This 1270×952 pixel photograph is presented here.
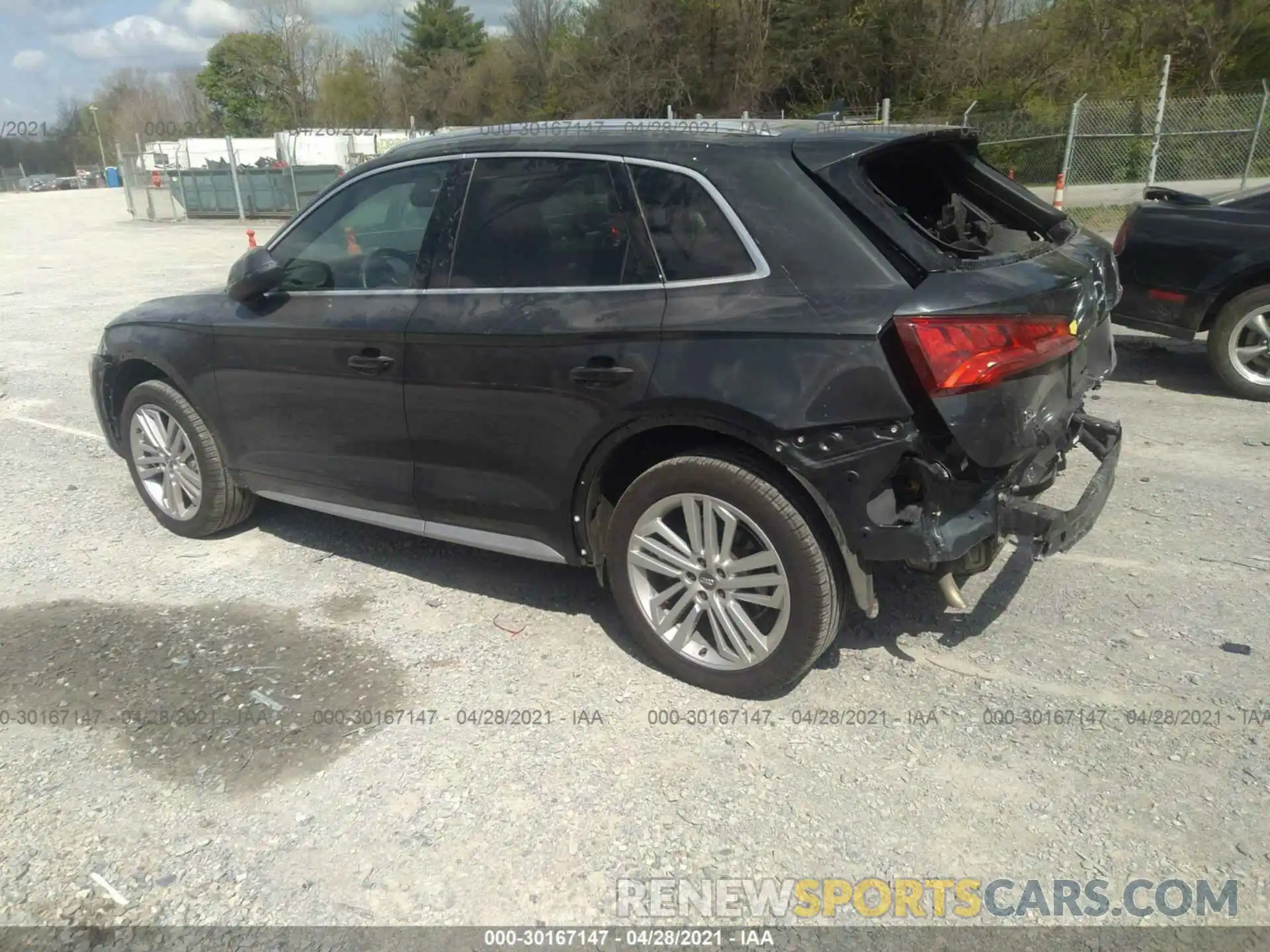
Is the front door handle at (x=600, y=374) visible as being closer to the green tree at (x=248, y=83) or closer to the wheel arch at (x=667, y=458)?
the wheel arch at (x=667, y=458)

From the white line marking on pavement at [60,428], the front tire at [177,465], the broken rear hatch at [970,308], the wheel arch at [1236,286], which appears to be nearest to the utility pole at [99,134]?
the white line marking on pavement at [60,428]

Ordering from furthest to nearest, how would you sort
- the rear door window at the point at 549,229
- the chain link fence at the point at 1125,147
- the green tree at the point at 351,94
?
the green tree at the point at 351,94 < the chain link fence at the point at 1125,147 < the rear door window at the point at 549,229

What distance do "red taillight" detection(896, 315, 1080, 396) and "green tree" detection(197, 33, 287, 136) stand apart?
60.5 m

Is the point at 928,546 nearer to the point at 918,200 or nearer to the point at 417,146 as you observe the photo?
the point at 918,200

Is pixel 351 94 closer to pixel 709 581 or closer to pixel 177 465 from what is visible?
pixel 177 465

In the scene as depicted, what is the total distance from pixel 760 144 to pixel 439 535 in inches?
75.8

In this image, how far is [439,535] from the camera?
384 cm

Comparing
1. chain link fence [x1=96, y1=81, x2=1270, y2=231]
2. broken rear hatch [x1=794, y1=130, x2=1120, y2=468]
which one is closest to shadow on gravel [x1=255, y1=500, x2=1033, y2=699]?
broken rear hatch [x1=794, y1=130, x2=1120, y2=468]

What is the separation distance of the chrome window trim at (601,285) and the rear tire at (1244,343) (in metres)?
4.70

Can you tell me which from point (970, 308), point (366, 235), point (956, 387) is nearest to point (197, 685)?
point (366, 235)

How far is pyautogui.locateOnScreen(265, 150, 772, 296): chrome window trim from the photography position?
2986 millimetres

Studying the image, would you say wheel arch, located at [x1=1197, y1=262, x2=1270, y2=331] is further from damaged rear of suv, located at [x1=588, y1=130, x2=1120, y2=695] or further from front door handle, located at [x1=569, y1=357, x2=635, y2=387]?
front door handle, located at [x1=569, y1=357, x2=635, y2=387]

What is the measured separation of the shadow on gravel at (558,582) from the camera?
3.67 metres

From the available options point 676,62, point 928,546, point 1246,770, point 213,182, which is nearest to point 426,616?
point 928,546
